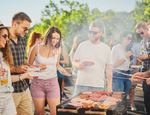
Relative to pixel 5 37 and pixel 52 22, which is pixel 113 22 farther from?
pixel 5 37

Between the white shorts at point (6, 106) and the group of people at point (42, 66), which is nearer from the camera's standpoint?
the white shorts at point (6, 106)

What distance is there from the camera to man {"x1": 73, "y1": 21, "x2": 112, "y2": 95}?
104 inches

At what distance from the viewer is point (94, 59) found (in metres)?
2.65

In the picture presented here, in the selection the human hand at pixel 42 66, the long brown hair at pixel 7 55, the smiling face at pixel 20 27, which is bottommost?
the human hand at pixel 42 66

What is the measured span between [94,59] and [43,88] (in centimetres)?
81

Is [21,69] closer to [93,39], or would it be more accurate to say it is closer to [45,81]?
[45,81]

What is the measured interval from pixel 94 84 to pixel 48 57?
0.77m

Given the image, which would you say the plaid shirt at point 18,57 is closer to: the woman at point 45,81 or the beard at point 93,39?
the woman at point 45,81

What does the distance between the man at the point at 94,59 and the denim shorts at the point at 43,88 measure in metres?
0.42

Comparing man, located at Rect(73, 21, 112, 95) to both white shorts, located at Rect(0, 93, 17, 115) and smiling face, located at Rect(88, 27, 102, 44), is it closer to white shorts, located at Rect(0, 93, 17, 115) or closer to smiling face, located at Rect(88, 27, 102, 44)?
smiling face, located at Rect(88, 27, 102, 44)

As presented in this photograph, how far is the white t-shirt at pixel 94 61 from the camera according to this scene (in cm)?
264

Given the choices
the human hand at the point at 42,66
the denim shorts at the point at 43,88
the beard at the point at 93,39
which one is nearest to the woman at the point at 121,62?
the beard at the point at 93,39

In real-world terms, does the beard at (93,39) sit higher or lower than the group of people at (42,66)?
higher

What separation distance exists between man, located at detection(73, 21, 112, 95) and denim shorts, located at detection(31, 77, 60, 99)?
42 cm
